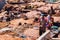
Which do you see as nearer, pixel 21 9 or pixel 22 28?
pixel 22 28

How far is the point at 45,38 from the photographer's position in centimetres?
1237

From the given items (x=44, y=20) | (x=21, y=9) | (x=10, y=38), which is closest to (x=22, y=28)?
(x=44, y=20)

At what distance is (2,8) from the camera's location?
96.9 feet

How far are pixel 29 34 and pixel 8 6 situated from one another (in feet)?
51.0

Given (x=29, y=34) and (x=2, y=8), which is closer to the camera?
(x=29, y=34)

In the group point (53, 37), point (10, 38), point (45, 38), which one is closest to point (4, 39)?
point (10, 38)

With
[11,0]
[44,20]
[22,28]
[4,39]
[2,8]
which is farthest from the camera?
[11,0]

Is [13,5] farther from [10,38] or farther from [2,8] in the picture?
[10,38]

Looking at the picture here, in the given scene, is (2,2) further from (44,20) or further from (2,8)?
(44,20)

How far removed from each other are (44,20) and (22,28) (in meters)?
Result: 2.34

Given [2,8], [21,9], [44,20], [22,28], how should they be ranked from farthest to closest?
[2,8]
[21,9]
[22,28]
[44,20]

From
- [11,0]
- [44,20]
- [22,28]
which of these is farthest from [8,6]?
[44,20]

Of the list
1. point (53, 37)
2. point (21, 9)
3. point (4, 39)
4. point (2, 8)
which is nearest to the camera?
point (4, 39)

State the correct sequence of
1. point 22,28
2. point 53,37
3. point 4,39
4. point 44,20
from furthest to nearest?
point 22,28 < point 44,20 < point 53,37 < point 4,39
